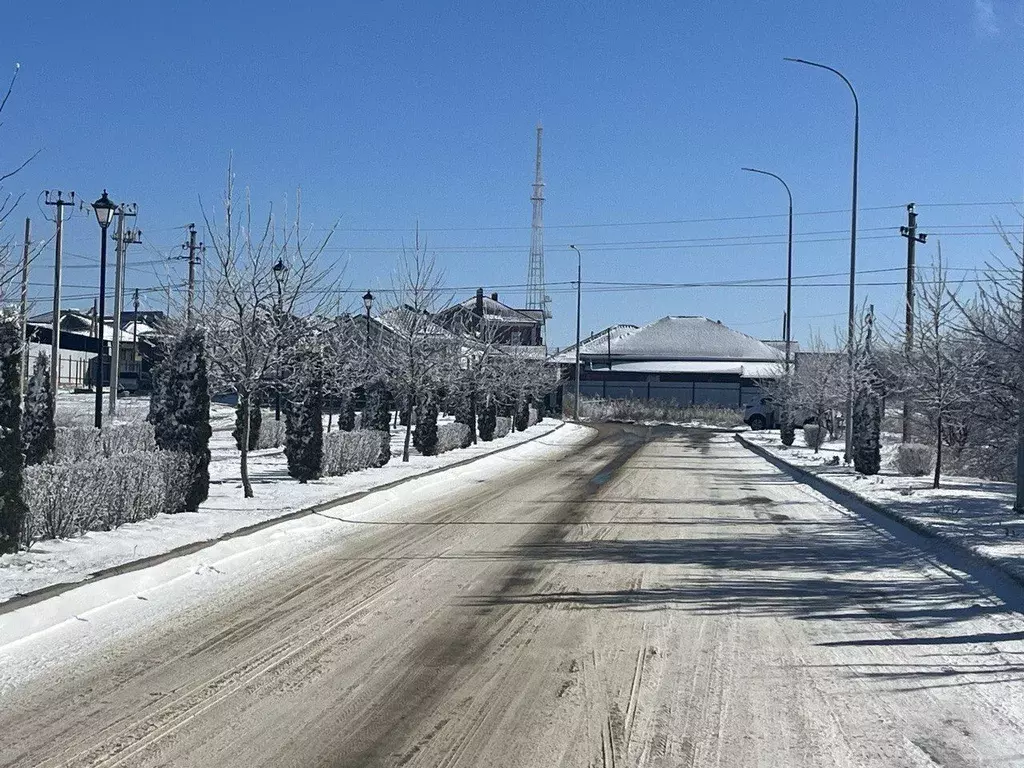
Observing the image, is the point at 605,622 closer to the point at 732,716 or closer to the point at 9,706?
the point at 732,716

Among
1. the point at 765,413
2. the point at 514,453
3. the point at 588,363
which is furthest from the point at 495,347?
the point at 588,363

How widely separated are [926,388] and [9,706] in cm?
2008

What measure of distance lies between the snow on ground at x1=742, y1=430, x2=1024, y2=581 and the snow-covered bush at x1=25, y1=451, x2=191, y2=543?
9846 mm

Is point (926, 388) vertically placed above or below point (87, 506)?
above

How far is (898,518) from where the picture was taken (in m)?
16.3

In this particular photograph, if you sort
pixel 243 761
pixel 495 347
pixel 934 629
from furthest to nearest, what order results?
pixel 495 347 → pixel 934 629 → pixel 243 761

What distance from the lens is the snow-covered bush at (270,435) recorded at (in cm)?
3235

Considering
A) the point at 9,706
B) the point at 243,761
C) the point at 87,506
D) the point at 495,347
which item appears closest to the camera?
the point at 243,761

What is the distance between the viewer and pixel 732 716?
→ 6242 millimetres

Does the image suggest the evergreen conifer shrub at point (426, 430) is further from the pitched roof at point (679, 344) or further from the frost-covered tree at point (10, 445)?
the pitched roof at point (679, 344)

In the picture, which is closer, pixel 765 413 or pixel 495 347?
pixel 495 347

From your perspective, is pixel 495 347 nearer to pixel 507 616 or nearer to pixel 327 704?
pixel 507 616

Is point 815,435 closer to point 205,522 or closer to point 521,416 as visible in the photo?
point 521,416

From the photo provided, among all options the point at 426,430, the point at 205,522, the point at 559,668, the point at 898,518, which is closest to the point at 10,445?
the point at 205,522
